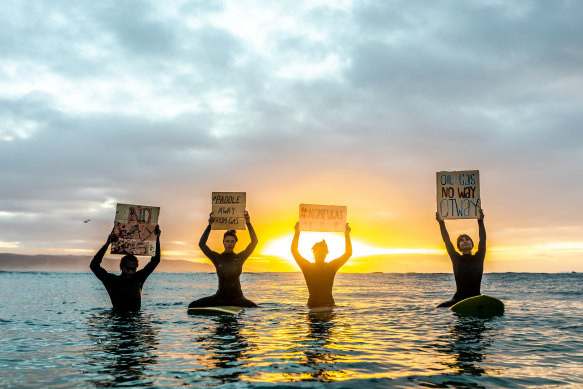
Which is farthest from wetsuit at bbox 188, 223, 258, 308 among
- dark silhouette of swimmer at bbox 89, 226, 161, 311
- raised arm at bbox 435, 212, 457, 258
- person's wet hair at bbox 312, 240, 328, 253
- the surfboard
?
the surfboard

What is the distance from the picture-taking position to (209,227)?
53.5 feet

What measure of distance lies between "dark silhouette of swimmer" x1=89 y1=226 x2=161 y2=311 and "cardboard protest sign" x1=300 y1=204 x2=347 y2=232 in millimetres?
4977

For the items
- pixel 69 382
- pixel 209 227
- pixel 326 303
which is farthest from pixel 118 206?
pixel 69 382

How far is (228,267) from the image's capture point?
15.3 metres

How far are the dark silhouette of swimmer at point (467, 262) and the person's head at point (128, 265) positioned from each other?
9.92 m

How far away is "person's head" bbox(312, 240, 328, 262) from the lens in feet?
49.3

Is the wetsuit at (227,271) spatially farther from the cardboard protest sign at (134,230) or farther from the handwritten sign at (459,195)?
the handwritten sign at (459,195)

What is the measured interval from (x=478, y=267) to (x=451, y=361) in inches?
280

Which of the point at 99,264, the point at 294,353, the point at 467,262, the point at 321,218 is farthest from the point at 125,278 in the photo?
the point at 467,262

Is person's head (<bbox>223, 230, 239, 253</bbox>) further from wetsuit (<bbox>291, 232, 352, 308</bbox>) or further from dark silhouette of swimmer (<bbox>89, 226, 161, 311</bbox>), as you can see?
dark silhouette of swimmer (<bbox>89, 226, 161, 311</bbox>)

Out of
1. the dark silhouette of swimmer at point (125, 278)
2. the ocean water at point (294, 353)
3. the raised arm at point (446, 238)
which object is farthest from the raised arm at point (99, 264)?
the raised arm at point (446, 238)

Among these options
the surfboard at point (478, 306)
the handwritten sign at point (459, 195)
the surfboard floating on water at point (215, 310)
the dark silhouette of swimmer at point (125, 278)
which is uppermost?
the handwritten sign at point (459, 195)

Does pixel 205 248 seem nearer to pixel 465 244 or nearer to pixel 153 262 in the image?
pixel 153 262

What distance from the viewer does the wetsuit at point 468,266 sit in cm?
1464
